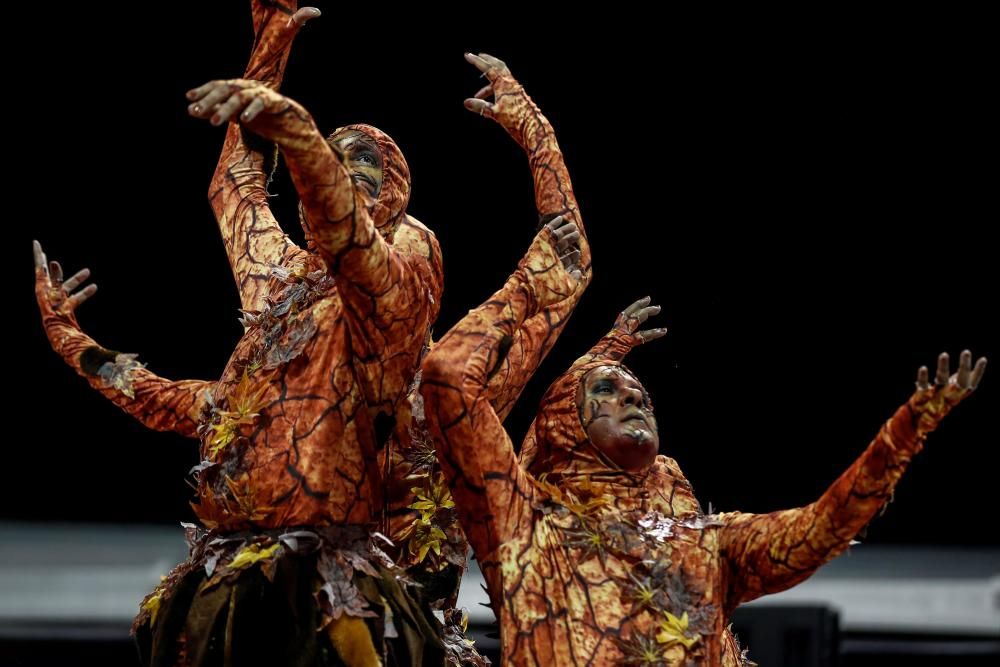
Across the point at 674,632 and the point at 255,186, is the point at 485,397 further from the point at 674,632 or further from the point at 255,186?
the point at 255,186

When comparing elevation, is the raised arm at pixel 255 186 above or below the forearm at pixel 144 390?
above

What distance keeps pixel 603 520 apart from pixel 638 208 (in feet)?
4.33

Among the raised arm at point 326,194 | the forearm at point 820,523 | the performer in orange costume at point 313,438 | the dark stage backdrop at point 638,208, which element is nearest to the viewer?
the raised arm at point 326,194

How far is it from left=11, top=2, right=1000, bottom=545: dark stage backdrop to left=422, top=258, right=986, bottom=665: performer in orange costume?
0.97 metres

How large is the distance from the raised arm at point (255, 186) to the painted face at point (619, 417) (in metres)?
0.62

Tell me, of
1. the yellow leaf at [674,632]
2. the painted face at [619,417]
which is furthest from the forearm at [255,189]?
the yellow leaf at [674,632]

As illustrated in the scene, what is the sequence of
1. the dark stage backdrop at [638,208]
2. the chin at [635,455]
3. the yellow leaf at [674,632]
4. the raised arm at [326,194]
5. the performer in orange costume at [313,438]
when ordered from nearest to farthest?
the raised arm at [326,194]
the performer in orange costume at [313,438]
the yellow leaf at [674,632]
the chin at [635,455]
the dark stage backdrop at [638,208]

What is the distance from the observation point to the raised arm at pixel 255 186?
2.82m

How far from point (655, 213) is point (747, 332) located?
39 cm

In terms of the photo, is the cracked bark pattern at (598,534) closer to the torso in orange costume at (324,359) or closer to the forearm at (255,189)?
the torso in orange costume at (324,359)

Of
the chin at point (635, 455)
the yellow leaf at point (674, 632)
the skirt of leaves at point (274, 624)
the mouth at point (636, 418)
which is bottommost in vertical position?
the yellow leaf at point (674, 632)

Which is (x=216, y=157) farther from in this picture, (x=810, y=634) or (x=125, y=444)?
(x=810, y=634)

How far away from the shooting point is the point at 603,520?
9.08ft

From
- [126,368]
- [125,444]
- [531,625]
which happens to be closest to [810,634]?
[531,625]
